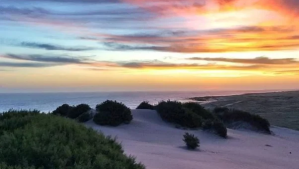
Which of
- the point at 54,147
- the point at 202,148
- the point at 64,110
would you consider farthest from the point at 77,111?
the point at 54,147

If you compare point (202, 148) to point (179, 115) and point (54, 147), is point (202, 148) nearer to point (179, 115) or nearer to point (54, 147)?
point (179, 115)

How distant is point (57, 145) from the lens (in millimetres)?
6617

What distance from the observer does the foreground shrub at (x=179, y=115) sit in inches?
738

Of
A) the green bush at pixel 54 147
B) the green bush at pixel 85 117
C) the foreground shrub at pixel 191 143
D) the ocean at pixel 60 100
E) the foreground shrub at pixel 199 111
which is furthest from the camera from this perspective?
the ocean at pixel 60 100

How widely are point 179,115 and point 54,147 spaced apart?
42.3 ft

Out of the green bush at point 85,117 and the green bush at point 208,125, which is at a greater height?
the green bush at point 85,117

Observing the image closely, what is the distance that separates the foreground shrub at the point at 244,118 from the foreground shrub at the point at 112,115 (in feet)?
21.5

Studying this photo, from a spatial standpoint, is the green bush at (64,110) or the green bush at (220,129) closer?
the green bush at (220,129)

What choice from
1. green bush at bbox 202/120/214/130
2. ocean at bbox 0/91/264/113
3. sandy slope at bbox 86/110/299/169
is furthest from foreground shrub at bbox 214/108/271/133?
ocean at bbox 0/91/264/113

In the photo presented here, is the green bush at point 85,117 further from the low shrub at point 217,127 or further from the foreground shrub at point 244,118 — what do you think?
the foreground shrub at point 244,118

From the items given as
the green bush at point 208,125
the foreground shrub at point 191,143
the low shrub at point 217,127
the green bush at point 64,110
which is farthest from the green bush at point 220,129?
the green bush at point 64,110

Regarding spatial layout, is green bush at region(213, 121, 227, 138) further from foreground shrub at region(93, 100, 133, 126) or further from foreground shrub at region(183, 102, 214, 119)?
foreground shrub at region(93, 100, 133, 126)

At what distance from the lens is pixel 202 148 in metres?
14.6

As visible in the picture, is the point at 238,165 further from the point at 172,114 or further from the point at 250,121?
the point at 250,121
